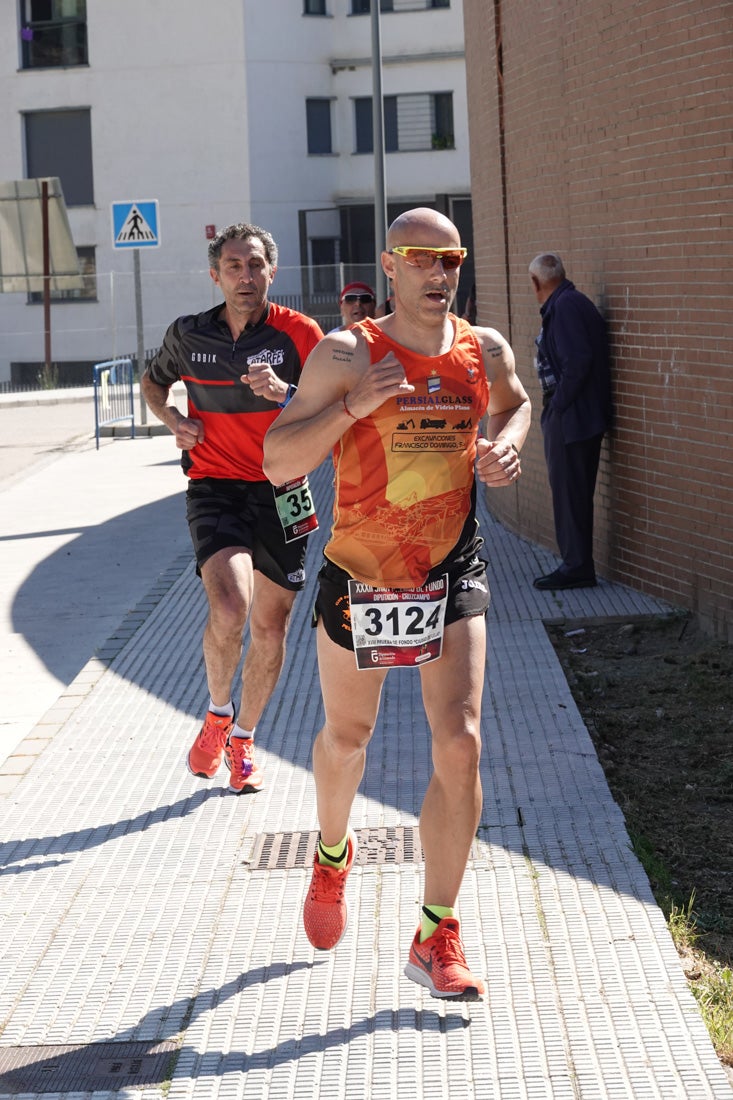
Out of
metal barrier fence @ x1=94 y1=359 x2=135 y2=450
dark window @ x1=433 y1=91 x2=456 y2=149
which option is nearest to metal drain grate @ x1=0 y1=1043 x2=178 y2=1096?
metal barrier fence @ x1=94 y1=359 x2=135 y2=450

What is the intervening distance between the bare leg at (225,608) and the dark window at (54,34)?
39119 mm

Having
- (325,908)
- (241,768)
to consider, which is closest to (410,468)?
(325,908)

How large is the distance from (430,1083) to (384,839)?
1.77 m

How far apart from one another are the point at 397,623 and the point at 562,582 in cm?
585

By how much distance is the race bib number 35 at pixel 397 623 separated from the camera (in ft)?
14.6

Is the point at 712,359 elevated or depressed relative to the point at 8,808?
elevated

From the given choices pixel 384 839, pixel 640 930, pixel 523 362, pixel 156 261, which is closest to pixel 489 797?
pixel 384 839

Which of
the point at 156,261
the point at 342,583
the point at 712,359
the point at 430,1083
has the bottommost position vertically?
the point at 430,1083

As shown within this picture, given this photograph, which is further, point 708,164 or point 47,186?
point 47,186

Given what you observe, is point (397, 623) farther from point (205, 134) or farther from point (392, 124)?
point (392, 124)

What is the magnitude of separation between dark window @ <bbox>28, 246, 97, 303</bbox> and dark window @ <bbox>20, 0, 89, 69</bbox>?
16.4 feet

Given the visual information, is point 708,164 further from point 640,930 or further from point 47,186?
point 47,186

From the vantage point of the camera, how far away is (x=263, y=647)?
6402 millimetres

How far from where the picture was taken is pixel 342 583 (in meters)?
4.57
